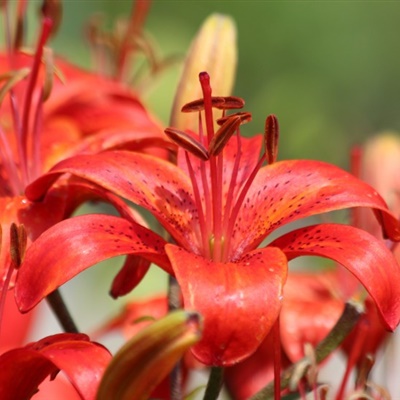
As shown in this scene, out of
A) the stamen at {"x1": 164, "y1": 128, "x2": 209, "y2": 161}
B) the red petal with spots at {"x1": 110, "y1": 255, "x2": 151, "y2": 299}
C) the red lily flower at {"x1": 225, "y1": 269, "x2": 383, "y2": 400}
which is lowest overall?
the red lily flower at {"x1": 225, "y1": 269, "x2": 383, "y2": 400}

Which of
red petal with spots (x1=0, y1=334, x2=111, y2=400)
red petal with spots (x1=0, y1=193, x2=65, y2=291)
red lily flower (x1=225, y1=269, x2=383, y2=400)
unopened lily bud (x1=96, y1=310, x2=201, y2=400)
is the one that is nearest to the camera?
unopened lily bud (x1=96, y1=310, x2=201, y2=400)

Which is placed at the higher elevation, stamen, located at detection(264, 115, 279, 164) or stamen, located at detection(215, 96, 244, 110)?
stamen, located at detection(215, 96, 244, 110)

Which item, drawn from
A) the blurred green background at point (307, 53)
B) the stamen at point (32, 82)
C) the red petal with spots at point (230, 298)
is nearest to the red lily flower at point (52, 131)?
the stamen at point (32, 82)

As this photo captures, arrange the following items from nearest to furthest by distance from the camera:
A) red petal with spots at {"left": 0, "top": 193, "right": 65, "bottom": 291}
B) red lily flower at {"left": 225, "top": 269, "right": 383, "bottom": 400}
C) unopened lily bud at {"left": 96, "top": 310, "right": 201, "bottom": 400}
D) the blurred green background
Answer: unopened lily bud at {"left": 96, "top": 310, "right": 201, "bottom": 400}
red petal with spots at {"left": 0, "top": 193, "right": 65, "bottom": 291}
red lily flower at {"left": 225, "top": 269, "right": 383, "bottom": 400}
the blurred green background

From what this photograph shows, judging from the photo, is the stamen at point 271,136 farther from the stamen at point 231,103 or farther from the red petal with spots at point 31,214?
the red petal with spots at point 31,214

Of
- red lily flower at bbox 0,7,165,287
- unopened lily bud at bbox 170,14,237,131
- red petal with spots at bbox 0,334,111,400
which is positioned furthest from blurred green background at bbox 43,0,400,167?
red petal with spots at bbox 0,334,111,400

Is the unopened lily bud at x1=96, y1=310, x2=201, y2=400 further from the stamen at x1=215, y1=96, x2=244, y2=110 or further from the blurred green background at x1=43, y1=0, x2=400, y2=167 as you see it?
the blurred green background at x1=43, y1=0, x2=400, y2=167

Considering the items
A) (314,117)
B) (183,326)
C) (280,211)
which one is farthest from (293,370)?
(314,117)

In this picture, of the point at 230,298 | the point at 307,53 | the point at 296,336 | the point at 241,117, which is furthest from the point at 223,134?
the point at 307,53
